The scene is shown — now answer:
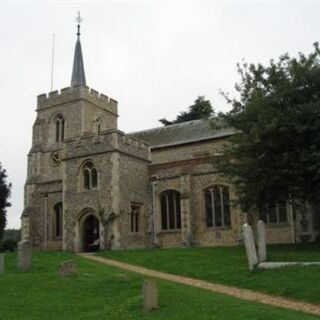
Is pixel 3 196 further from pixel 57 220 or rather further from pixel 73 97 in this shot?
pixel 73 97

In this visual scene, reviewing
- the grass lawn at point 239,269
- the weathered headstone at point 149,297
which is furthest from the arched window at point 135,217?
the weathered headstone at point 149,297

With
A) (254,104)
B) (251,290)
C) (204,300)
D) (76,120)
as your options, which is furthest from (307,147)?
(76,120)

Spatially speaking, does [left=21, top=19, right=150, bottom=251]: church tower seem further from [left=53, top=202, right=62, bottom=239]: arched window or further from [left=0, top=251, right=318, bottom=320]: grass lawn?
[left=0, top=251, right=318, bottom=320]: grass lawn

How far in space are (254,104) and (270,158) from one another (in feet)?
6.87

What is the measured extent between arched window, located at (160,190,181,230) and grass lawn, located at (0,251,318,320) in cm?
1213

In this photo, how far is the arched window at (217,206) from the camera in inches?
993

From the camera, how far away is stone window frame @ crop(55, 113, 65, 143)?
121ft

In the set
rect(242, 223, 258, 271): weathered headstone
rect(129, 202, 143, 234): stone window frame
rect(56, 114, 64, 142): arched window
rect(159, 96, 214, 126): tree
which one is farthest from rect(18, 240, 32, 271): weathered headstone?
rect(159, 96, 214, 126): tree

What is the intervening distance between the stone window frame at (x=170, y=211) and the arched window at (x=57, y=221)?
250 inches

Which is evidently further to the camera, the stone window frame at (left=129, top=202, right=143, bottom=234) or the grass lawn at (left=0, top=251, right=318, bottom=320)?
the stone window frame at (left=129, top=202, right=143, bottom=234)

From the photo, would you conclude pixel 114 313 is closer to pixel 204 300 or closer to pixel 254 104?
pixel 204 300

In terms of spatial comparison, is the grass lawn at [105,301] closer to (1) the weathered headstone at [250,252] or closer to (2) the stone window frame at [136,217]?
(1) the weathered headstone at [250,252]

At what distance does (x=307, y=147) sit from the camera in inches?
696

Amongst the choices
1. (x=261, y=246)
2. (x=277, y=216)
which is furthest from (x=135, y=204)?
(x=261, y=246)
